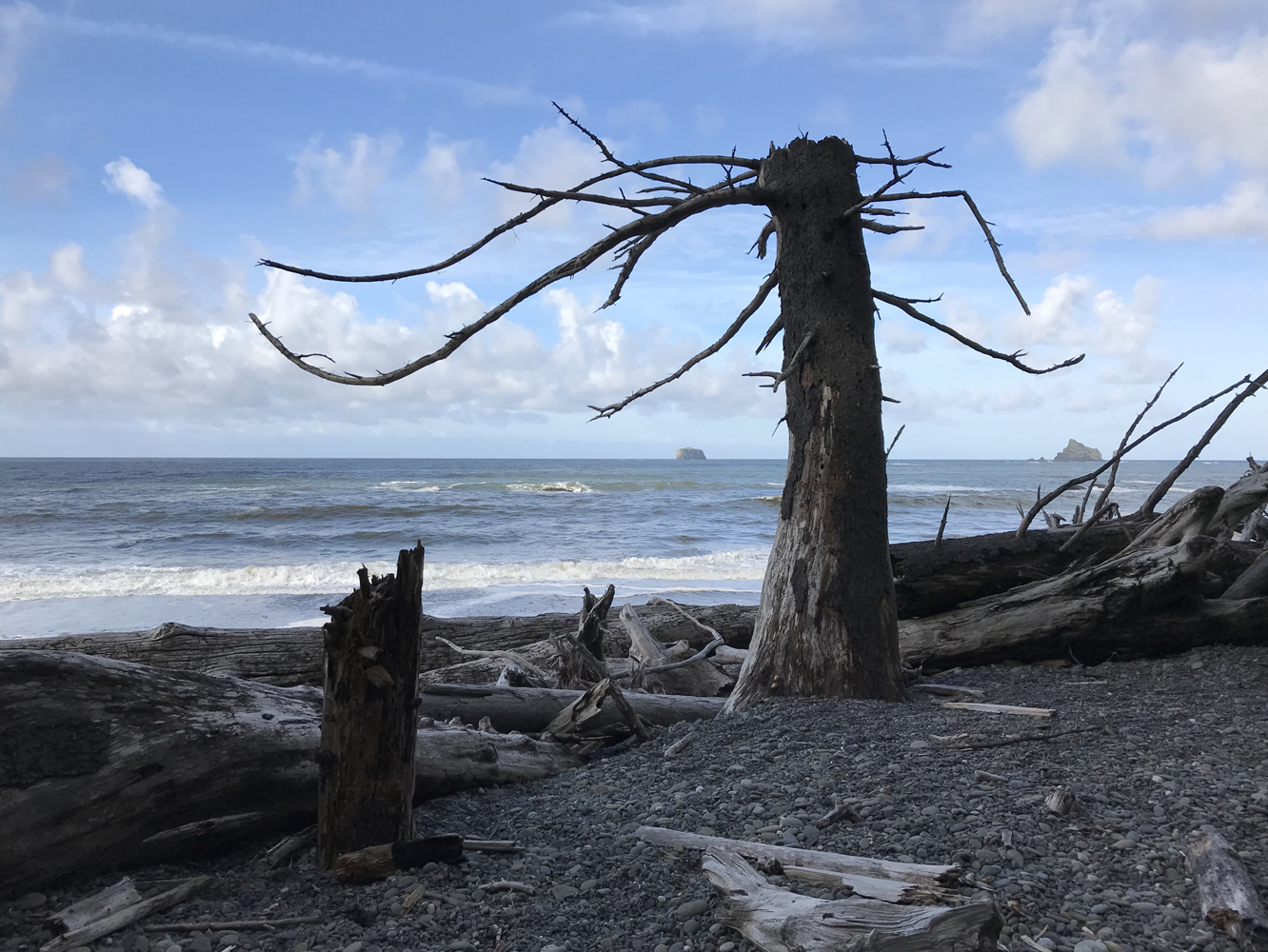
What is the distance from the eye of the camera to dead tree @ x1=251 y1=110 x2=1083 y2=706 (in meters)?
5.39

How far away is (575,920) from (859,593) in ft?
9.69

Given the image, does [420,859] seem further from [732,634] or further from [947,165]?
[732,634]

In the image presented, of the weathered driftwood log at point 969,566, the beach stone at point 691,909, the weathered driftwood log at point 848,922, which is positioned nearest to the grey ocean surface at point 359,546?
the weathered driftwood log at point 969,566

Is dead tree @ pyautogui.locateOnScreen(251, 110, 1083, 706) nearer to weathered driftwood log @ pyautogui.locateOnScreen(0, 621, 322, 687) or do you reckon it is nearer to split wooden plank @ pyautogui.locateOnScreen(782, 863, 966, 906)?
split wooden plank @ pyautogui.locateOnScreen(782, 863, 966, 906)

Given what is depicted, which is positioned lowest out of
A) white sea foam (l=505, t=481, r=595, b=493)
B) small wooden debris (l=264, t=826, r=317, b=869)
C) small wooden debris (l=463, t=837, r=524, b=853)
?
small wooden debris (l=264, t=826, r=317, b=869)

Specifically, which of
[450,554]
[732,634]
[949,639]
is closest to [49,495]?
[450,554]

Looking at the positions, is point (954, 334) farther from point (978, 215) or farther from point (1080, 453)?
point (1080, 453)

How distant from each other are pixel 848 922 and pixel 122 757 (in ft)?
9.60

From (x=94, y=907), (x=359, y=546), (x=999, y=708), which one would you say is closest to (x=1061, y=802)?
(x=999, y=708)

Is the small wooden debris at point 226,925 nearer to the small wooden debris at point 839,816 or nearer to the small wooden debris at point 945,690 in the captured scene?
the small wooden debris at point 839,816

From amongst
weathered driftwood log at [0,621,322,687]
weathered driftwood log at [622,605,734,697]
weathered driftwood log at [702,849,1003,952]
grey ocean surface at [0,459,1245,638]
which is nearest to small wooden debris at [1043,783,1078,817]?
weathered driftwood log at [702,849,1003,952]

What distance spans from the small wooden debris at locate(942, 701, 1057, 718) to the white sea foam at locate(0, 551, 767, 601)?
12610mm

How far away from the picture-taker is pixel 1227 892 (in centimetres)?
267

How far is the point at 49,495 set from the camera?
4350 centimetres
